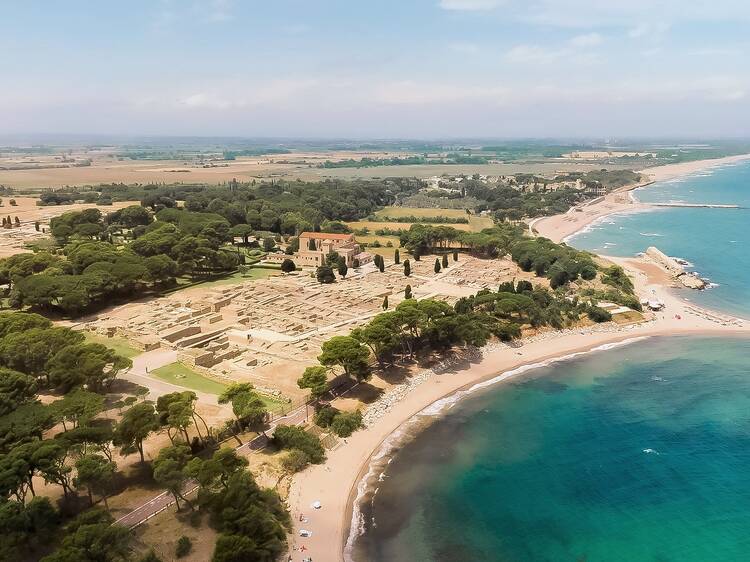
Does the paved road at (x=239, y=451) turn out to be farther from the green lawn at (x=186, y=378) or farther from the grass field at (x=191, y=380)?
the green lawn at (x=186, y=378)

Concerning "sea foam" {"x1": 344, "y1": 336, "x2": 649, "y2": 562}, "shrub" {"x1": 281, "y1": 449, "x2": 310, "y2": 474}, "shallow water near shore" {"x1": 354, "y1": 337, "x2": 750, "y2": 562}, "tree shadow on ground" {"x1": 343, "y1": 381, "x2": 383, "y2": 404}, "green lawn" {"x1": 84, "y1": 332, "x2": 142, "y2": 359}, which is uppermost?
"green lawn" {"x1": 84, "y1": 332, "x2": 142, "y2": 359}

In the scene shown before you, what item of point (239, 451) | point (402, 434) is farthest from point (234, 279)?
point (402, 434)

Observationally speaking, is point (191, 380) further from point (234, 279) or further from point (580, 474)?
point (234, 279)

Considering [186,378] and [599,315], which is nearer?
[186,378]

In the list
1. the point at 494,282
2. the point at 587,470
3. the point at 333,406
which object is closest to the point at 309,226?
the point at 494,282

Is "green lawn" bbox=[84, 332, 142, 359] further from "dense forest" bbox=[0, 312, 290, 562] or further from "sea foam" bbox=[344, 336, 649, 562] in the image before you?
"sea foam" bbox=[344, 336, 649, 562]

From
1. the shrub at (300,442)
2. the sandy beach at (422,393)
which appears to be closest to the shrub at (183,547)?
the sandy beach at (422,393)

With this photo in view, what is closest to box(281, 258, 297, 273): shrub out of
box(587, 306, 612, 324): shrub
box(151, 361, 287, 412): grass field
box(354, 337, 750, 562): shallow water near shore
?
box(151, 361, 287, 412): grass field
